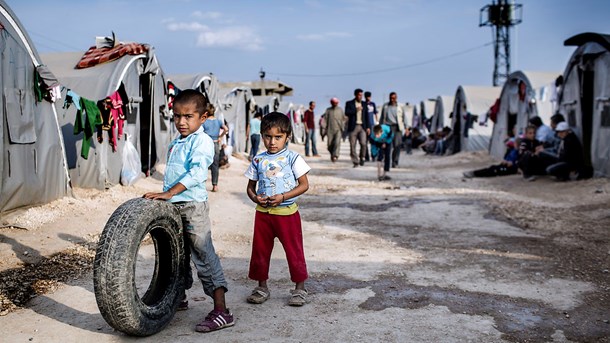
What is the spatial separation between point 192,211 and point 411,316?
5.72ft

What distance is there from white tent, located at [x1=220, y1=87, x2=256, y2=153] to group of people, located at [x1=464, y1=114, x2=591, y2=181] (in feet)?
30.6

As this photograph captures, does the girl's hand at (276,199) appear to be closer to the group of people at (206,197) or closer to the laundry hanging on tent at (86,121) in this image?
the group of people at (206,197)

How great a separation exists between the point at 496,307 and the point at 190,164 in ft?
8.36

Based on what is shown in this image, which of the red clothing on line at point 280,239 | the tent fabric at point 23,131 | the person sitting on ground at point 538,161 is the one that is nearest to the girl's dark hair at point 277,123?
the red clothing on line at point 280,239

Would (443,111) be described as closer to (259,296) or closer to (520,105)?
(520,105)

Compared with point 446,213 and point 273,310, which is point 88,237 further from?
point 446,213

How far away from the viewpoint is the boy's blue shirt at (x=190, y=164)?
12.4ft

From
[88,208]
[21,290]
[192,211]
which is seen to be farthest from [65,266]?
[88,208]

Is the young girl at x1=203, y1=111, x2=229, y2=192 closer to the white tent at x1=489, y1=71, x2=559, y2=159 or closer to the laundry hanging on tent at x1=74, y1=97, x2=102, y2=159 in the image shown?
the laundry hanging on tent at x1=74, y1=97, x2=102, y2=159

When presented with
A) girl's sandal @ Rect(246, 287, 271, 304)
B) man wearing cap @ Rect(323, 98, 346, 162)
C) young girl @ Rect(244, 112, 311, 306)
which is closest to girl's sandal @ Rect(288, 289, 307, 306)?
young girl @ Rect(244, 112, 311, 306)

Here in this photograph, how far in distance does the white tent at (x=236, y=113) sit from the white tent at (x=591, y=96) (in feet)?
36.8

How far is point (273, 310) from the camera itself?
4141mm

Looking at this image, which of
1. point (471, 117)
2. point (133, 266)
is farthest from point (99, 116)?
point (471, 117)

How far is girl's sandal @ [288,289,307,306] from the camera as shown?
4.21 metres
